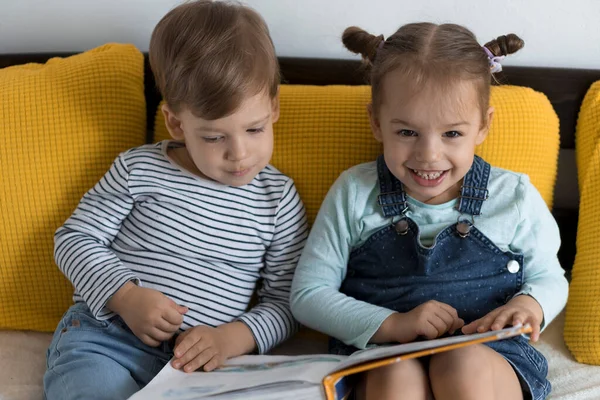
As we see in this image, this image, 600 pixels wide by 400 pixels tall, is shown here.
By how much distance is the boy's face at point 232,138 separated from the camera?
1174 millimetres

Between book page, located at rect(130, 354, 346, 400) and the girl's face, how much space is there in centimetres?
31

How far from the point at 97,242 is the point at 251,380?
416mm

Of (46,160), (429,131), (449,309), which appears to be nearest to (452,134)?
(429,131)

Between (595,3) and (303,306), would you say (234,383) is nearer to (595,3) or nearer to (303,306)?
(303,306)

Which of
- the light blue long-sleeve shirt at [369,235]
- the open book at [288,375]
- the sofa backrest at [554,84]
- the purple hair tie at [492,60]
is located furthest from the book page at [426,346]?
the sofa backrest at [554,84]

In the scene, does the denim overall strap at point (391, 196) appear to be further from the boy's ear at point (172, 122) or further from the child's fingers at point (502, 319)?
the boy's ear at point (172, 122)

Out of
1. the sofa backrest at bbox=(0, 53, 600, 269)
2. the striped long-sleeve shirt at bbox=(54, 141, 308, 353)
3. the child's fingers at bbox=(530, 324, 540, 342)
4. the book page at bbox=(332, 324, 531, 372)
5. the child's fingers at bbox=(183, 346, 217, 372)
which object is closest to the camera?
the book page at bbox=(332, 324, 531, 372)

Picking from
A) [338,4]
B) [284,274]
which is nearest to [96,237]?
[284,274]

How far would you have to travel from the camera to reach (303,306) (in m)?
1.21

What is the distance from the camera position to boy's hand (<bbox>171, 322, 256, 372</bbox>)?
3.81 ft

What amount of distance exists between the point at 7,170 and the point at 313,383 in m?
0.75

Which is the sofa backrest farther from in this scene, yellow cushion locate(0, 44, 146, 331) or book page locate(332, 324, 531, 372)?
book page locate(332, 324, 531, 372)

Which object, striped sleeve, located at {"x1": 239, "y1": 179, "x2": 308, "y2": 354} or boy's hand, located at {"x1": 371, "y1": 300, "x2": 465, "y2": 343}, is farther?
striped sleeve, located at {"x1": 239, "y1": 179, "x2": 308, "y2": 354}

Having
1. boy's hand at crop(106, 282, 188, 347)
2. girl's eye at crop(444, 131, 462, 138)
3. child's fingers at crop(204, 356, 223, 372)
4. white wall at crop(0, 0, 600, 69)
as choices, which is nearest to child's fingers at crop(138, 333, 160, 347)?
boy's hand at crop(106, 282, 188, 347)
